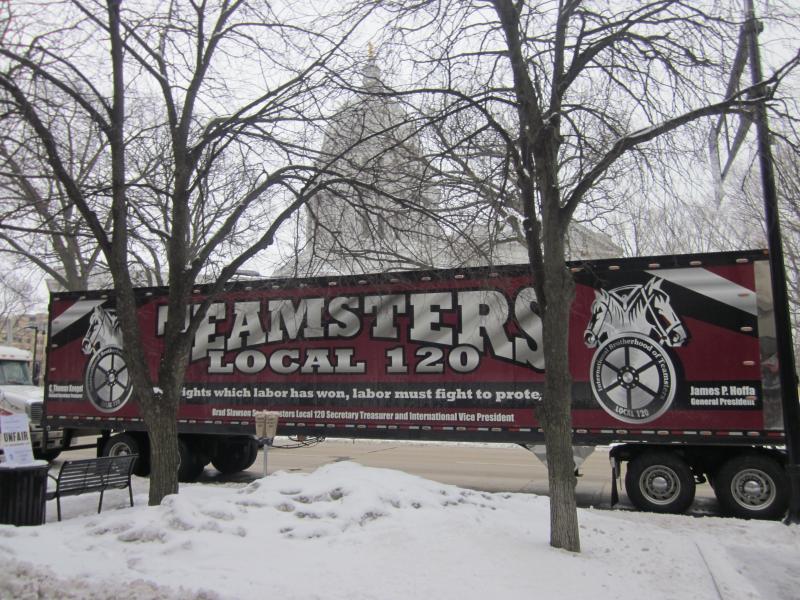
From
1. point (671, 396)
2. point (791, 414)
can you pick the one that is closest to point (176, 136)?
point (671, 396)

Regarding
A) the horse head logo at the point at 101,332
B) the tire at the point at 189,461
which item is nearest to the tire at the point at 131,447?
the tire at the point at 189,461

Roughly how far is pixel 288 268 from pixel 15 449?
13.8 feet

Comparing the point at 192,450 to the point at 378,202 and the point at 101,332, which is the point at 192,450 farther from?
the point at 378,202

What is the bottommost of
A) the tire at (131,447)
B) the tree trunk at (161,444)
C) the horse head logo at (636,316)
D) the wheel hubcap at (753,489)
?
the wheel hubcap at (753,489)

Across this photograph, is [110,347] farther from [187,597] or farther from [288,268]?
[187,597]

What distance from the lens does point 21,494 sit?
776cm

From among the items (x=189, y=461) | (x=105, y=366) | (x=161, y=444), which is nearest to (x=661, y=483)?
(x=161, y=444)

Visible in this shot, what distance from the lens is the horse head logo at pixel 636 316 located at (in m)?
10.1

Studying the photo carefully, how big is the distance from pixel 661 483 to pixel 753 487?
1.21m

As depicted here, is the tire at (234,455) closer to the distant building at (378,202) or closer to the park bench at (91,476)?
the park bench at (91,476)

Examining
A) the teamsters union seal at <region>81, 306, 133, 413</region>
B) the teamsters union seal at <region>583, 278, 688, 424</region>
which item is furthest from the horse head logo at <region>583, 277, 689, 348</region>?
the teamsters union seal at <region>81, 306, 133, 413</region>

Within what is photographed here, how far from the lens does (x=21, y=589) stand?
4531 millimetres

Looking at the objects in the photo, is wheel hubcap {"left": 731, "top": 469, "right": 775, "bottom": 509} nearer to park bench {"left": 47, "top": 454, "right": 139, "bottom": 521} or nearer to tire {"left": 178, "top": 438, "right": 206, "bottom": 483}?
park bench {"left": 47, "top": 454, "right": 139, "bottom": 521}

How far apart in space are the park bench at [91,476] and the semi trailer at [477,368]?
3.03 m
